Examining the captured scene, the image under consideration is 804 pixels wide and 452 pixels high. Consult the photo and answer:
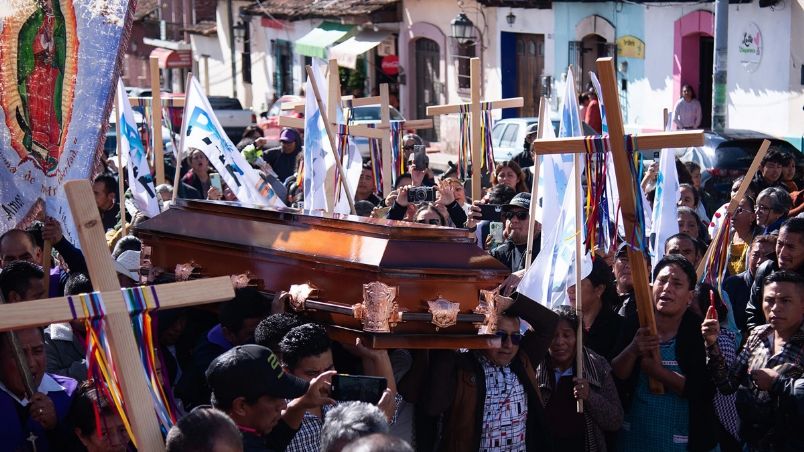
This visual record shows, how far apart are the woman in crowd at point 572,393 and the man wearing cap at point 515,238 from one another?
2059 millimetres

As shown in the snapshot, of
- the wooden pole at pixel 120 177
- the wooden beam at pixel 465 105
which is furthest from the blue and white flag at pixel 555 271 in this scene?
the wooden beam at pixel 465 105

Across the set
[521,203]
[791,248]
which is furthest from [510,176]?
[791,248]

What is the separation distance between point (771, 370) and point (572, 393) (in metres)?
0.80

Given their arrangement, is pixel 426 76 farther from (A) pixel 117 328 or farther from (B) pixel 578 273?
(A) pixel 117 328

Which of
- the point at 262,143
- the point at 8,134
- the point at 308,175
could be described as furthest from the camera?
the point at 262,143

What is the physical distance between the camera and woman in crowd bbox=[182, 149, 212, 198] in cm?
1145

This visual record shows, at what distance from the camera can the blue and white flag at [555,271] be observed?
5.76 metres

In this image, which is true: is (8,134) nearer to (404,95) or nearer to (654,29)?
(654,29)

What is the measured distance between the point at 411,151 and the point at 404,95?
54.5 feet

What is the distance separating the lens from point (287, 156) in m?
13.7

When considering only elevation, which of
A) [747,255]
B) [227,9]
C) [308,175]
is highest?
[227,9]

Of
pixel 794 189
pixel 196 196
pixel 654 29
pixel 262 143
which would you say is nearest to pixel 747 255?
pixel 794 189

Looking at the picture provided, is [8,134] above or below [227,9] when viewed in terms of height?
below

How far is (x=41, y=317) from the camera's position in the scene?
3.25m
